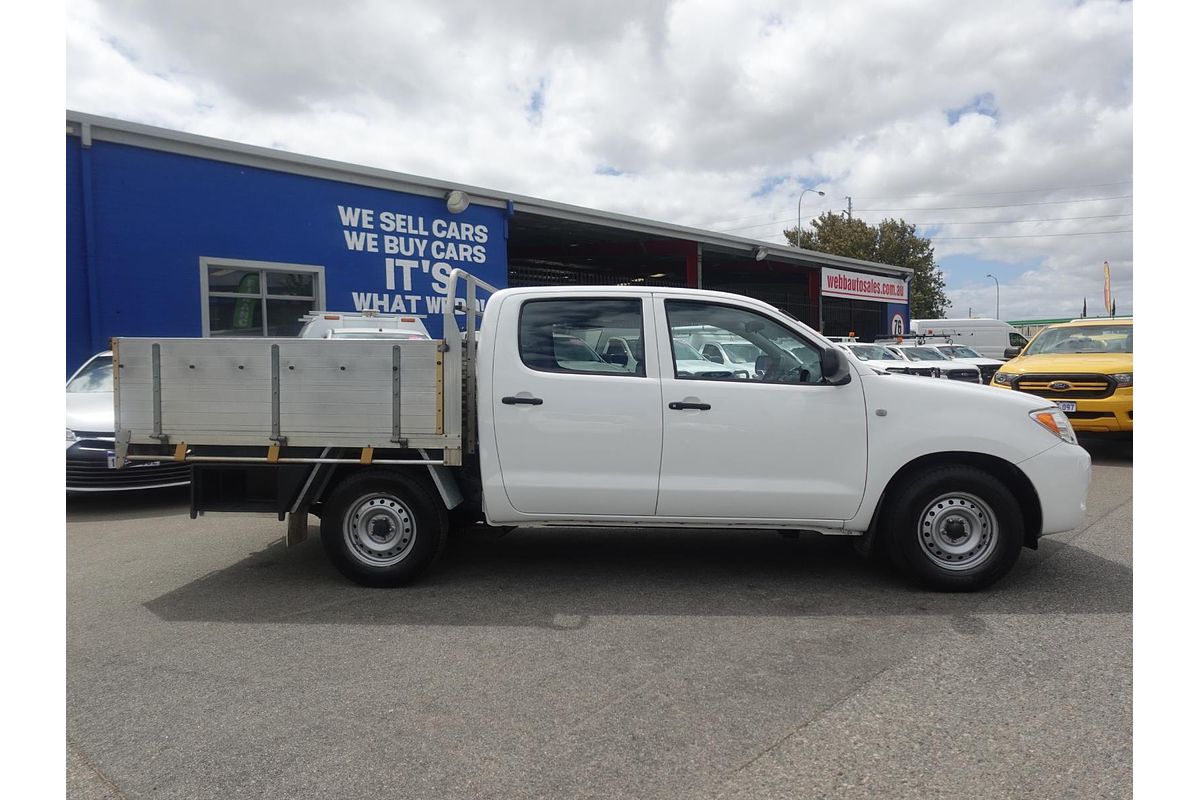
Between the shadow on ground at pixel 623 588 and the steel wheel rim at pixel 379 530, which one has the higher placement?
the steel wheel rim at pixel 379 530

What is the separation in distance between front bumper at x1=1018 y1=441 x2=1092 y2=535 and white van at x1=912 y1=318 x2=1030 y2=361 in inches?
1298

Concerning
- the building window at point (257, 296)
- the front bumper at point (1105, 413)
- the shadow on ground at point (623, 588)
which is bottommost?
the shadow on ground at point (623, 588)

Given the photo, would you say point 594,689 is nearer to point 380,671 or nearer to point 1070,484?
point 380,671

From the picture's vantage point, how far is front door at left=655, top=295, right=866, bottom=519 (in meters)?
4.67

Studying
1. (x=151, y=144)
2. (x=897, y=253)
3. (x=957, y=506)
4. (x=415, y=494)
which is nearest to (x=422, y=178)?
(x=151, y=144)

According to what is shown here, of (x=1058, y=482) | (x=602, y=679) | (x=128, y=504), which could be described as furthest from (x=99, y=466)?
(x=1058, y=482)

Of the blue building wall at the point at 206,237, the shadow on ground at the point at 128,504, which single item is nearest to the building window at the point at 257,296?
the blue building wall at the point at 206,237

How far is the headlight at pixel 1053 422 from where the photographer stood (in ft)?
15.6

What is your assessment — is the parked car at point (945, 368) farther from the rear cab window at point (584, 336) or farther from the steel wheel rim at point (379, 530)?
the steel wheel rim at point (379, 530)

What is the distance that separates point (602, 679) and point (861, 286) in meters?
28.5

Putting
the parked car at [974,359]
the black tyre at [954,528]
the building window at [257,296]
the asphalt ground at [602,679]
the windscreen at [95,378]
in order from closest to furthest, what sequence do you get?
the asphalt ground at [602,679]
the black tyre at [954,528]
the windscreen at [95,378]
the building window at [257,296]
the parked car at [974,359]

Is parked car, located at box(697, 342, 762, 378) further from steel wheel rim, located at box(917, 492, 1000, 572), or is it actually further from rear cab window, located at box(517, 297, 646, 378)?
steel wheel rim, located at box(917, 492, 1000, 572)

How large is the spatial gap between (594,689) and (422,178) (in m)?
12.8

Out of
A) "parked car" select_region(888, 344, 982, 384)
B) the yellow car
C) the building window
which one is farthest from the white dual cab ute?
"parked car" select_region(888, 344, 982, 384)
